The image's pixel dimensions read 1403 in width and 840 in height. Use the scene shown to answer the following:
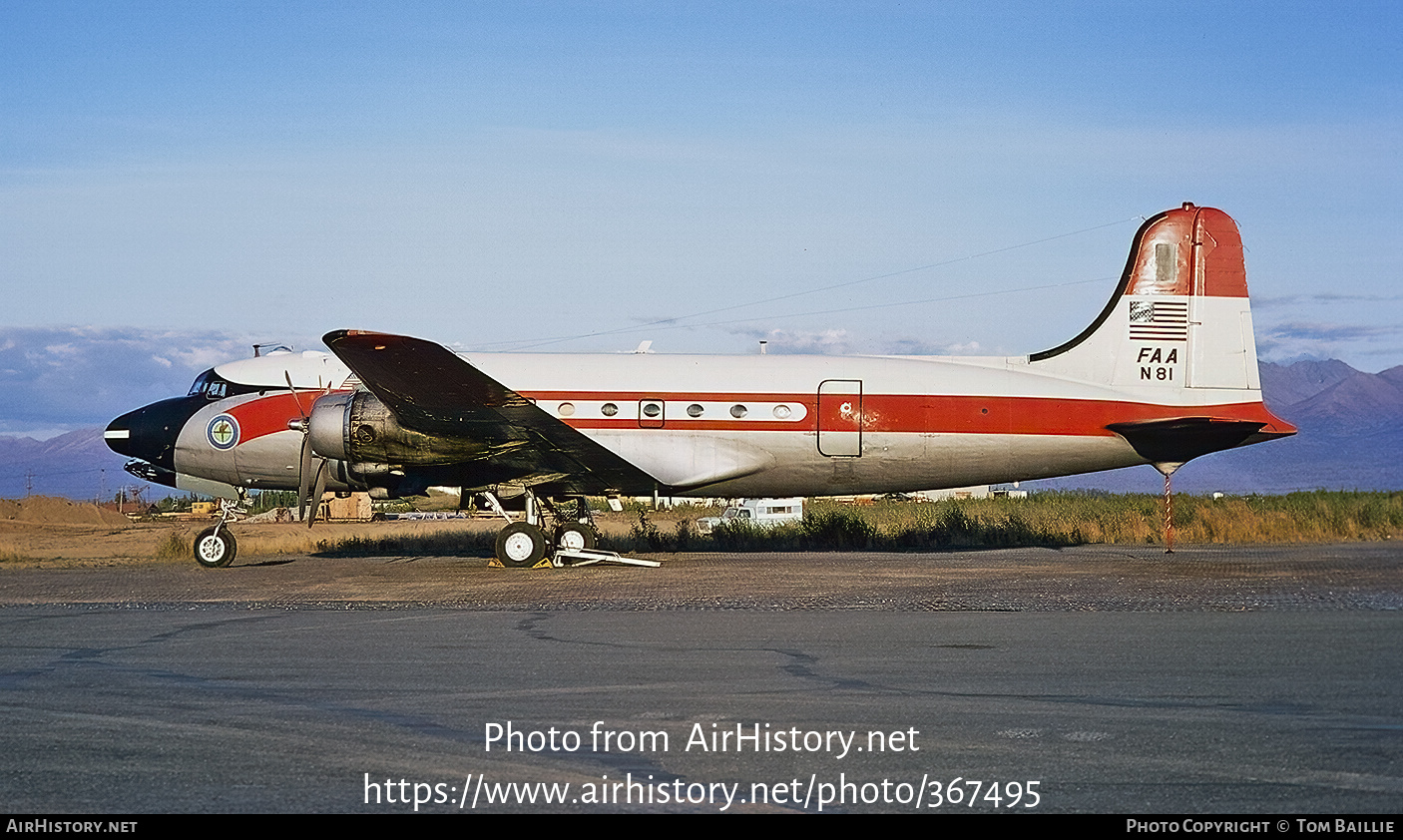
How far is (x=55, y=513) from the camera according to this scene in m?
47.9

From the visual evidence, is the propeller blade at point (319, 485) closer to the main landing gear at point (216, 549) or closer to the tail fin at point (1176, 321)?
the main landing gear at point (216, 549)

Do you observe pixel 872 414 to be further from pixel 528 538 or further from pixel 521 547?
pixel 521 547

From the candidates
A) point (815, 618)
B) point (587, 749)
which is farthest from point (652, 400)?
point (587, 749)

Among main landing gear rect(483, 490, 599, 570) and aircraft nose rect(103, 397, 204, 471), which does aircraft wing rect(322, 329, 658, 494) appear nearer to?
main landing gear rect(483, 490, 599, 570)

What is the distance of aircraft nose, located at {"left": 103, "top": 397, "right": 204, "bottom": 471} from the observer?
2297 cm

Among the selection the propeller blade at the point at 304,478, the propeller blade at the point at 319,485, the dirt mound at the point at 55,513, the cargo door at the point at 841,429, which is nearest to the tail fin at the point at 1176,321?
the cargo door at the point at 841,429

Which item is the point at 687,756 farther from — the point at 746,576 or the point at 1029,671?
the point at 746,576

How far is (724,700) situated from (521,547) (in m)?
13.1

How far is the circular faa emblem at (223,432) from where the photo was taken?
22.4m

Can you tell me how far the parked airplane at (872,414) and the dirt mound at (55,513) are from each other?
28436 mm

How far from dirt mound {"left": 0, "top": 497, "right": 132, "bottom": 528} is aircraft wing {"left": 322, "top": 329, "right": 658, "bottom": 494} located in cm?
2960

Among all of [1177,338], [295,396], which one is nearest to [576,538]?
[295,396]

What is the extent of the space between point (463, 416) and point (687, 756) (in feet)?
45.2

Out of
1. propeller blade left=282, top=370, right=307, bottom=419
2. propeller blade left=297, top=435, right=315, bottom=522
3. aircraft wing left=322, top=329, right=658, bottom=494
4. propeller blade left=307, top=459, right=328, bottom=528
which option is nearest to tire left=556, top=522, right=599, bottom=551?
aircraft wing left=322, top=329, right=658, bottom=494
